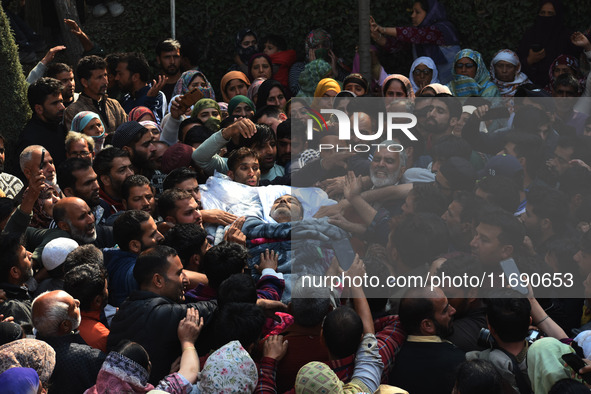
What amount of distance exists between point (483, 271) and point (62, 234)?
277cm

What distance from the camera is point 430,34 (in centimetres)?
1008

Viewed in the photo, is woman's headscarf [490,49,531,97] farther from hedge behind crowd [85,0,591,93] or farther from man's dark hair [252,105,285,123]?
man's dark hair [252,105,285,123]

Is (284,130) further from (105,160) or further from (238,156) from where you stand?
(105,160)

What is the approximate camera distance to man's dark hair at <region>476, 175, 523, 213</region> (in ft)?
19.7

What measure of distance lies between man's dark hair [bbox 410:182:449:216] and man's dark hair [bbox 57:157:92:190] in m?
2.44

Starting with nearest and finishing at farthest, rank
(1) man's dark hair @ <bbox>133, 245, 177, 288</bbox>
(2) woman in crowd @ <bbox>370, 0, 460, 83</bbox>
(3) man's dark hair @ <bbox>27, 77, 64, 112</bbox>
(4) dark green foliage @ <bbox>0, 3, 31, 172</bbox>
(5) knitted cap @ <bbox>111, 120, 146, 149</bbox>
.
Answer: (1) man's dark hair @ <bbox>133, 245, 177, 288</bbox>, (5) knitted cap @ <bbox>111, 120, 146, 149</bbox>, (3) man's dark hair @ <bbox>27, 77, 64, 112</bbox>, (4) dark green foliage @ <bbox>0, 3, 31, 172</bbox>, (2) woman in crowd @ <bbox>370, 0, 460, 83</bbox>

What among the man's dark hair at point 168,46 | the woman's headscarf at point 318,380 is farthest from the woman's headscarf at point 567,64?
the woman's headscarf at point 318,380

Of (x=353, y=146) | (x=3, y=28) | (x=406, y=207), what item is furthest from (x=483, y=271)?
(x=3, y=28)

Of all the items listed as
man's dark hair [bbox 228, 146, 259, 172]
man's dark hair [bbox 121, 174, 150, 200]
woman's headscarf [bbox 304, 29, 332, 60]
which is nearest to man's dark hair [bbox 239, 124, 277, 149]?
man's dark hair [bbox 228, 146, 259, 172]

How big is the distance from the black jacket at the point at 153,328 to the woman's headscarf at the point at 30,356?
459 mm

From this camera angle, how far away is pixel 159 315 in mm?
4715

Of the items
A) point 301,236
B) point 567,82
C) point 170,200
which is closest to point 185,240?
point 170,200

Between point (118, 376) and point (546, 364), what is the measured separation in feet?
6.86

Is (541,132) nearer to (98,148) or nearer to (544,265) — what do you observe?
(544,265)
